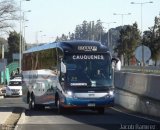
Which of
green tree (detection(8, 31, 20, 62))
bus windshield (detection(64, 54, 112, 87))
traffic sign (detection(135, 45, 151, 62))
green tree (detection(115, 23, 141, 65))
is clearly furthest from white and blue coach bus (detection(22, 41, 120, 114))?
green tree (detection(8, 31, 20, 62))

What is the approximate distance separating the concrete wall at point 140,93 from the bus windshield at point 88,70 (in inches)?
69.0

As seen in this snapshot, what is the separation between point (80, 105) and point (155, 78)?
132 inches

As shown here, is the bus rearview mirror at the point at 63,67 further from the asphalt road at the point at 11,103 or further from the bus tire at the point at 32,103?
the asphalt road at the point at 11,103

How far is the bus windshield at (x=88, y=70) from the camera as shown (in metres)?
24.2

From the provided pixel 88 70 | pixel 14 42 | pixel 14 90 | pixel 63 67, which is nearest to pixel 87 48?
pixel 88 70

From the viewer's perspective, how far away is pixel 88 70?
963 inches

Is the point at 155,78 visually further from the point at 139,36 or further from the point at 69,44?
the point at 139,36

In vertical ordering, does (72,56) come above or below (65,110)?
above

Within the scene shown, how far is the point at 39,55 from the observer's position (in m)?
28.8

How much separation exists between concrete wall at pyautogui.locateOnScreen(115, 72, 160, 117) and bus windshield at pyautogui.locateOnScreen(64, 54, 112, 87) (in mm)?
1753

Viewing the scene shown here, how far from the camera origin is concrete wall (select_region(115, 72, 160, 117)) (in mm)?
23375

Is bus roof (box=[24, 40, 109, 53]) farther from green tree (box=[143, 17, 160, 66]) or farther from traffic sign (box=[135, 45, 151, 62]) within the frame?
green tree (box=[143, 17, 160, 66])

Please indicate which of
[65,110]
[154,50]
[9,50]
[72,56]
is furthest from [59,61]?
[9,50]

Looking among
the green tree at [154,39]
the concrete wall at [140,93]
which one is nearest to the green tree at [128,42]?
the green tree at [154,39]
